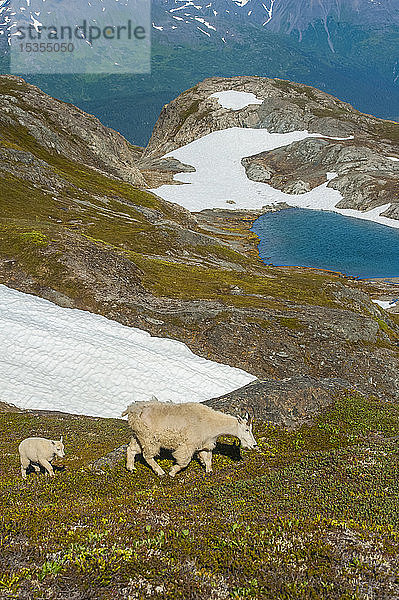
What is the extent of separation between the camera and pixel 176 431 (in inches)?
713

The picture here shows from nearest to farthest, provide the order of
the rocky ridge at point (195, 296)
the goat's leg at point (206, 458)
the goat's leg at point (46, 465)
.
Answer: the goat's leg at point (206, 458), the goat's leg at point (46, 465), the rocky ridge at point (195, 296)

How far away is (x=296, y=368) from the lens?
4472cm

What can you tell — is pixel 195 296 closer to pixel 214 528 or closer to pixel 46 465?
pixel 46 465

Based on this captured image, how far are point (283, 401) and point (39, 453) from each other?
16262 mm

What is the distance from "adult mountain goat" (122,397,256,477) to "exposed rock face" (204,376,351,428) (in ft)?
28.5

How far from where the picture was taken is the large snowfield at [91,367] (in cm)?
3662

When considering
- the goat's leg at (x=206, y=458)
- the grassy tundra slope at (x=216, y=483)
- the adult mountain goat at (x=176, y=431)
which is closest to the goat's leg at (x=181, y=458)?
the adult mountain goat at (x=176, y=431)

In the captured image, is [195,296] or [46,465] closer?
[46,465]

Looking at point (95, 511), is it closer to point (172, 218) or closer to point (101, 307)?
point (101, 307)

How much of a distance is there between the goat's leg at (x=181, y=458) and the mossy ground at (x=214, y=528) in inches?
15.7

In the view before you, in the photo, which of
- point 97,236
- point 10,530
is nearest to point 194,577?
point 10,530

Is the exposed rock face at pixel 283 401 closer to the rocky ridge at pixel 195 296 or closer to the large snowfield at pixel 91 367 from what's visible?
the large snowfield at pixel 91 367

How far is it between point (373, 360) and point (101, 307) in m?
33.1

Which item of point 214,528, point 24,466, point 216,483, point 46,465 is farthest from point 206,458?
point 24,466
